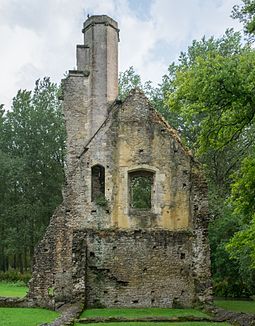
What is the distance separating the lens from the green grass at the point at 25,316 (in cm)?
1512

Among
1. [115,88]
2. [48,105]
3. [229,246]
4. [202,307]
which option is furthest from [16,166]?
[229,246]

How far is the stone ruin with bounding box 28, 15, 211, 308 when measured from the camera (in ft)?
64.0

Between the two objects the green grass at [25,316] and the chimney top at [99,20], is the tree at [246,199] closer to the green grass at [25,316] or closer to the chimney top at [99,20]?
the green grass at [25,316]

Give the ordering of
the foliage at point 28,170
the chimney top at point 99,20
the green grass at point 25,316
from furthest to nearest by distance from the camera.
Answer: the foliage at point 28,170, the chimney top at point 99,20, the green grass at point 25,316

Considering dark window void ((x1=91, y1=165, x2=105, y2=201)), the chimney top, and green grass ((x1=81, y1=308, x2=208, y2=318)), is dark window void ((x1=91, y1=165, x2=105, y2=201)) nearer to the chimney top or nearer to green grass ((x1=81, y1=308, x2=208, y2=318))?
green grass ((x1=81, y1=308, x2=208, y2=318))

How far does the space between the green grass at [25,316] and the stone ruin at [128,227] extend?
1238 mm

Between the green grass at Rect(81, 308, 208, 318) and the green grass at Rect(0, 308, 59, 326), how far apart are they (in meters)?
1.24

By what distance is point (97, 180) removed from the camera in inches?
839

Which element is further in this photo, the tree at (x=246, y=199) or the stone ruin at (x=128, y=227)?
the stone ruin at (x=128, y=227)

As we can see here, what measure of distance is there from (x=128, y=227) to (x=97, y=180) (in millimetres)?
2374

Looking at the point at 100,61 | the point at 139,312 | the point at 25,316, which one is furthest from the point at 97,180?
the point at 25,316

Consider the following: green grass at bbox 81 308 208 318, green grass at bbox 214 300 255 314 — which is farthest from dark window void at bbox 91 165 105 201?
green grass at bbox 214 300 255 314

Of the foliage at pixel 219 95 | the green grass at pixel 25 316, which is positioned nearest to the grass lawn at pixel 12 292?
the green grass at pixel 25 316

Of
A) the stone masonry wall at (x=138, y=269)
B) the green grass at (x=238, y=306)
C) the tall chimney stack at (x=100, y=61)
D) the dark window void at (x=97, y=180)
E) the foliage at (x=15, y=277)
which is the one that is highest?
the tall chimney stack at (x=100, y=61)
